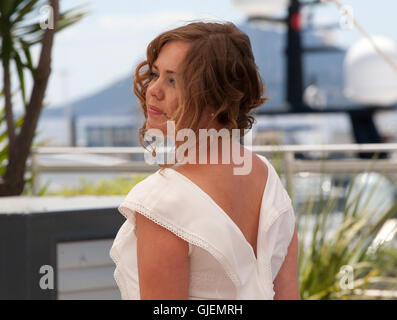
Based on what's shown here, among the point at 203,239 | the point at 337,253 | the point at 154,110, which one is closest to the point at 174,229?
the point at 203,239

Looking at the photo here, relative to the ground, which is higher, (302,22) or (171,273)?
(302,22)

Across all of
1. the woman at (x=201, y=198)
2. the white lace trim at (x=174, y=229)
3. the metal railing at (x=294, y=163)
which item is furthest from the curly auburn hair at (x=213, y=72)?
the metal railing at (x=294, y=163)

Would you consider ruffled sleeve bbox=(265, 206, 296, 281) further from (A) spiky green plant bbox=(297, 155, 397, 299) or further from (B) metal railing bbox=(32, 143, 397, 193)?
(B) metal railing bbox=(32, 143, 397, 193)

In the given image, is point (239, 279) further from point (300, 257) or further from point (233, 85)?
point (300, 257)

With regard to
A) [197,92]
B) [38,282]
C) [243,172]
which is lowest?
[38,282]

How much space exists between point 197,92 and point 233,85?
2.4 inches

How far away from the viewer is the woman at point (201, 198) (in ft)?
2.66

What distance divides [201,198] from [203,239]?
0.05m

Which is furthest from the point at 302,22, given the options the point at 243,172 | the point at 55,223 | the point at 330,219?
the point at 243,172

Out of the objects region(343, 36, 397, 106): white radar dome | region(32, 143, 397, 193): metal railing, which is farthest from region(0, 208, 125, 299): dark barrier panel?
region(343, 36, 397, 106): white radar dome

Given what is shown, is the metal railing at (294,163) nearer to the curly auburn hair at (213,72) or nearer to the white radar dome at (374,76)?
the curly auburn hair at (213,72)

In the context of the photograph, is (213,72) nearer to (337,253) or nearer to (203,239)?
(203,239)

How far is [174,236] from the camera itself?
808mm

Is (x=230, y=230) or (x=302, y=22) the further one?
(x=302, y=22)
